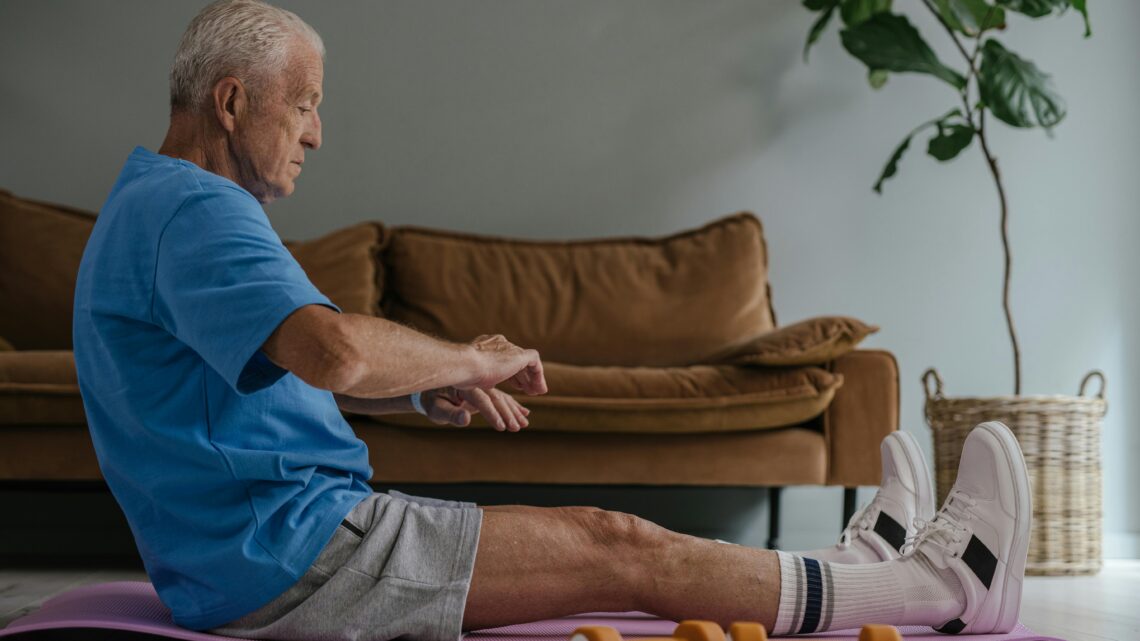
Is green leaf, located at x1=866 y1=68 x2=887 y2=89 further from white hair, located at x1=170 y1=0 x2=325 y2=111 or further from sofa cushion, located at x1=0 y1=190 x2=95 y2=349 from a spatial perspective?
white hair, located at x1=170 y1=0 x2=325 y2=111

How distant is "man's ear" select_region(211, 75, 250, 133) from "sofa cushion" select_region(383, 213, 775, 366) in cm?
180

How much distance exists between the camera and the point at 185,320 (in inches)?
43.8

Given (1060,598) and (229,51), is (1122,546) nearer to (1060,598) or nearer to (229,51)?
(1060,598)

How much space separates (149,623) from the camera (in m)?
1.29

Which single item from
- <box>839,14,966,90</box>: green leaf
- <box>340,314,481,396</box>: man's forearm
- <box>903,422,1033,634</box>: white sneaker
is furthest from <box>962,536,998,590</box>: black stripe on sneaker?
<box>839,14,966,90</box>: green leaf

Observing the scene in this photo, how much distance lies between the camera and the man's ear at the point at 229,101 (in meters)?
1.30

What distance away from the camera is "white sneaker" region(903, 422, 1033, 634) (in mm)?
1375

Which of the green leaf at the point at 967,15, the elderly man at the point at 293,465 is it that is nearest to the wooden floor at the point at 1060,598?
the elderly man at the point at 293,465

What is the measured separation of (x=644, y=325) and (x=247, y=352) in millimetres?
2147

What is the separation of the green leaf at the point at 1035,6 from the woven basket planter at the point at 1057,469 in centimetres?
106

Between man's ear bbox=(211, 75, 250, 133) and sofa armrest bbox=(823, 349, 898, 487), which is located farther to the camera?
sofa armrest bbox=(823, 349, 898, 487)

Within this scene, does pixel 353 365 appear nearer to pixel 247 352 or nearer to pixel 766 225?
pixel 247 352

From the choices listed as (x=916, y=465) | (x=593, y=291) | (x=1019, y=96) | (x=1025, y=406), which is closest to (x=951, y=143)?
(x=1019, y=96)

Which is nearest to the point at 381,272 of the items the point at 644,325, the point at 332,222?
the point at 332,222
